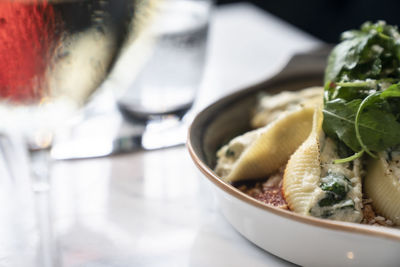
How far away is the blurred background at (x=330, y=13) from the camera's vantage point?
279cm

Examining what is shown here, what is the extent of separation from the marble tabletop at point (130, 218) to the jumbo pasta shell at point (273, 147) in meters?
0.08

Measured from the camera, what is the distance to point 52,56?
68 centimetres

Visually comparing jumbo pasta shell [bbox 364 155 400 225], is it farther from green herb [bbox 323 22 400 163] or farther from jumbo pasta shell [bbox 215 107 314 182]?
jumbo pasta shell [bbox 215 107 314 182]

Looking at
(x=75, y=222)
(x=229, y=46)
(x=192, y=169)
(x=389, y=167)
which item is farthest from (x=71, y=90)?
(x=229, y=46)

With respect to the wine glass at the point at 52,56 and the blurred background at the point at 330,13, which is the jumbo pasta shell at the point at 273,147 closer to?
the wine glass at the point at 52,56

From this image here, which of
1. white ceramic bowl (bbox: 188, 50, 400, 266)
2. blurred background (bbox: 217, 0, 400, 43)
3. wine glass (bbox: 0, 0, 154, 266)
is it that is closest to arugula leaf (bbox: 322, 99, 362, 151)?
white ceramic bowl (bbox: 188, 50, 400, 266)

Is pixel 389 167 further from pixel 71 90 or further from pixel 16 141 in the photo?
pixel 16 141

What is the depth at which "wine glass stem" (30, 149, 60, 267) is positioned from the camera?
75cm

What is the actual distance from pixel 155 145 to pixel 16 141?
290 mm

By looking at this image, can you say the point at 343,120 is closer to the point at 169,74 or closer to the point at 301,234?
the point at 301,234

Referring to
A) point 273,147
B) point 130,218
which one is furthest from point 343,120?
point 130,218

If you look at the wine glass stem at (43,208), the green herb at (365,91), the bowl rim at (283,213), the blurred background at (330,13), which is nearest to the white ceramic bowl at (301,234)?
the bowl rim at (283,213)

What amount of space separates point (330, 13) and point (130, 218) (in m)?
2.59

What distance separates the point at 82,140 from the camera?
1132mm
